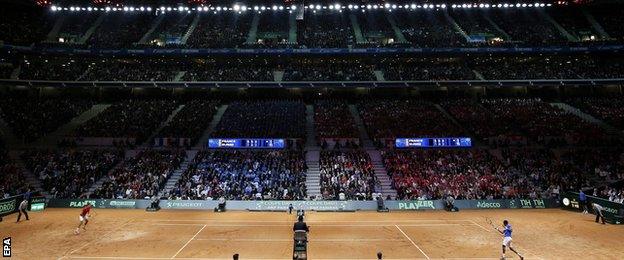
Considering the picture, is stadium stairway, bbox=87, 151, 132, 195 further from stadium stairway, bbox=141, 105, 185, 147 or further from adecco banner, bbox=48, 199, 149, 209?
stadium stairway, bbox=141, 105, 185, 147

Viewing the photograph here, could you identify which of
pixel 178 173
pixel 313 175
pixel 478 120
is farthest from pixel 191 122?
pixel 478 120

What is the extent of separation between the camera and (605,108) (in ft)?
152

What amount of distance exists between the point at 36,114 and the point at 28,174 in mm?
12689

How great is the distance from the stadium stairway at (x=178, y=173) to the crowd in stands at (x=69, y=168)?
19.1 feet

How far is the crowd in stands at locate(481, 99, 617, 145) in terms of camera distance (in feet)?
129

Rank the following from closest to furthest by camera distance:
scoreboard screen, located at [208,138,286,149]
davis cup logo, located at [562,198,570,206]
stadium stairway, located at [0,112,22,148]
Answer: davis cup logo, located at [562,198,570,206] < scoreboard screen, located at [208,138,286,149] < stadium stairway, located at [0,112,22,148]

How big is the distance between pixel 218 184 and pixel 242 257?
52.5 feet

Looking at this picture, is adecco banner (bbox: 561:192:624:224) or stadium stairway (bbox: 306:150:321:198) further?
stadium stairway (bbox: 306:150:321:198)

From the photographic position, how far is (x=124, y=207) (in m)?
30.6

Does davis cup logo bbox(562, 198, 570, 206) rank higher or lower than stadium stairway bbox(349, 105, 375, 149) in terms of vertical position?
lower

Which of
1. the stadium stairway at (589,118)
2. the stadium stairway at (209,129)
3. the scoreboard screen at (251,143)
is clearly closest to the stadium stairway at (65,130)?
the stadium stairway at (209,129)

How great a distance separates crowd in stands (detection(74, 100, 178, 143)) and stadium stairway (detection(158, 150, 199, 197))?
6.14 m

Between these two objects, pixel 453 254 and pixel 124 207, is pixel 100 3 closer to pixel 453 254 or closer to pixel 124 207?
pixel 124 207

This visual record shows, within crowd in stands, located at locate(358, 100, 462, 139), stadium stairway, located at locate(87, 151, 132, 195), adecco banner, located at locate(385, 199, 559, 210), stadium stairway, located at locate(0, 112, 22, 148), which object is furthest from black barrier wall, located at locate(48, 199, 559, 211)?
stadium stairway, located at locate(0, 112, 22, 148)
